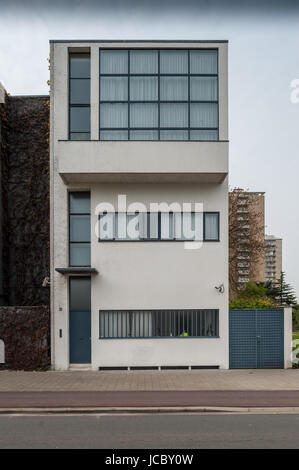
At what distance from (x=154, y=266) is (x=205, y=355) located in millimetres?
3847

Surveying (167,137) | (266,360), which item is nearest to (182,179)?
(167,137)

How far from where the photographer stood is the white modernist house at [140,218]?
47.3 ft

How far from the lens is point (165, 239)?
14789mm

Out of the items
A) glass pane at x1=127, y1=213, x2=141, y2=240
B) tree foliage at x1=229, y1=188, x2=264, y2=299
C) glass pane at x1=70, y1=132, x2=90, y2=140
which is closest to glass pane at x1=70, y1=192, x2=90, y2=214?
glass pane at x1=127, y1=213, x2=141, y2=240

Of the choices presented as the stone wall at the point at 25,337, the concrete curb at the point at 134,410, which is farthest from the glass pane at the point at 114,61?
the concrete curb at the point at 134,410

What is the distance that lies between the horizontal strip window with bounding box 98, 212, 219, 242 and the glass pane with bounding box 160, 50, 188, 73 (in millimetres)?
5663

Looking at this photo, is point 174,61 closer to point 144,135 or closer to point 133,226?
point 144,135

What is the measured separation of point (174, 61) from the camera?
593 inches

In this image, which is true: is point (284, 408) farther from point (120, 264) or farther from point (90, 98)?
point (90, 98)

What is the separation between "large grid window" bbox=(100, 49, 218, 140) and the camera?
14.9m

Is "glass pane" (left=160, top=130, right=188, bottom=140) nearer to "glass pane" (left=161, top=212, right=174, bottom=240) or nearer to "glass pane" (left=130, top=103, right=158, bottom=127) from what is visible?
"glass pane" (left=130, top=103, right=158, bottom=127)

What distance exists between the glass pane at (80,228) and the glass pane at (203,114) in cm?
564

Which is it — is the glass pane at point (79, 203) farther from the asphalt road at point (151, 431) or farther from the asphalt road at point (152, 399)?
the asphalt road at point (151, 431)

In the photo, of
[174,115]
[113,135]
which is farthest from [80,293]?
[174,115]
